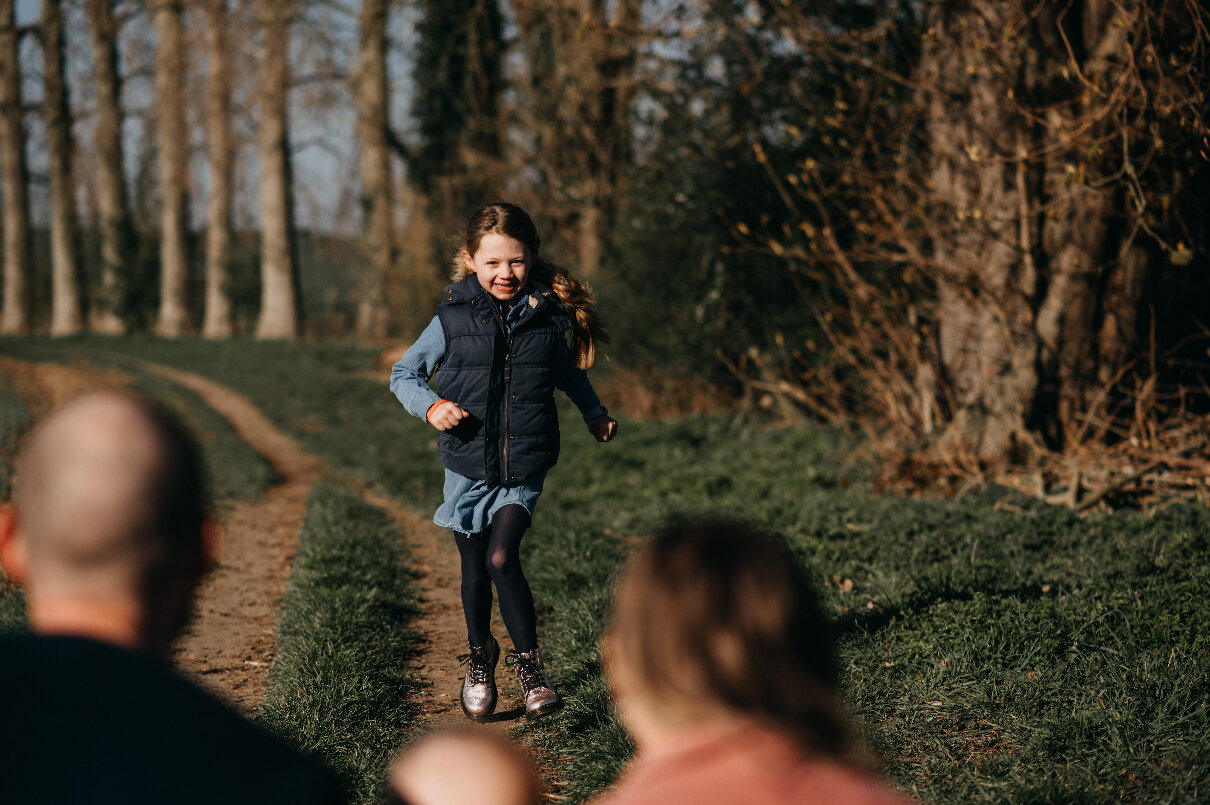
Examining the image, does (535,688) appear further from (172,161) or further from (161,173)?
(161,173)

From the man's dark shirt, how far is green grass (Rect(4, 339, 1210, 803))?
219cm

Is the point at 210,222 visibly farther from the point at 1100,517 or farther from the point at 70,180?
the point at 1100,517

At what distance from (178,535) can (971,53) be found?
7043 millimetres

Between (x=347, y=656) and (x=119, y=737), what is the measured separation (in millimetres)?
3230

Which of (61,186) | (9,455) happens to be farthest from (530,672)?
(61,186)

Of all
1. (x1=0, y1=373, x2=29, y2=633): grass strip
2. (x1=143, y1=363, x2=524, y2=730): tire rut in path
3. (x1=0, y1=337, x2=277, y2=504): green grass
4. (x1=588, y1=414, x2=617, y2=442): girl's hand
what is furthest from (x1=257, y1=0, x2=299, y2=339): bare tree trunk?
(x1=588, y1=414, x2=617, y2=442): girl's hand

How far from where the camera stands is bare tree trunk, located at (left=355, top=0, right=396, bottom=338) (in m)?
21.7

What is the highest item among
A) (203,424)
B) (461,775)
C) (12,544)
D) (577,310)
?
(577,310)

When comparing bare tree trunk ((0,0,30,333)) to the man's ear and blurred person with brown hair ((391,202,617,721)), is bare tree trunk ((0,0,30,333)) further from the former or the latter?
the man's ear

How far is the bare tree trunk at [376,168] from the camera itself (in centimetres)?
2169

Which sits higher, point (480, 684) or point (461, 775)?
point (461, 775)

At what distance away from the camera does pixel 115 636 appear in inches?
52.1

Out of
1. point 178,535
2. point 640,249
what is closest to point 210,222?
point 640,249

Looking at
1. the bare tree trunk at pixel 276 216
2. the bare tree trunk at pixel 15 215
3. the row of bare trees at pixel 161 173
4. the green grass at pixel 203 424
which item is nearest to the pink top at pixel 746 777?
the green grass at pixel 203 424
